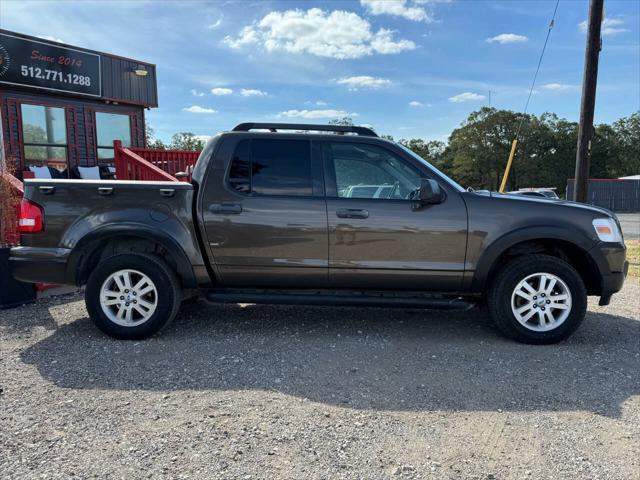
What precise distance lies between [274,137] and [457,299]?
2.23 m

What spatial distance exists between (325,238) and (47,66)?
9599mm

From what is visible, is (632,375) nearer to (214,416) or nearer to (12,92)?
(214,416)

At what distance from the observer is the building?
10.3 meters

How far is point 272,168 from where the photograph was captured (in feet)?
14.6

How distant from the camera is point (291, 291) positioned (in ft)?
14.8

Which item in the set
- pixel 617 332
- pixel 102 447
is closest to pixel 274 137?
pixel 102 447

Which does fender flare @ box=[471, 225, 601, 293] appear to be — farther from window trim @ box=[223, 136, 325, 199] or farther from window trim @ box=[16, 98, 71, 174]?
window trim @ box=[16, 98, 71, 174]

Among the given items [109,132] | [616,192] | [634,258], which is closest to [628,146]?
[616,192]

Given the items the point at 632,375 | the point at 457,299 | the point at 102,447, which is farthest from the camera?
the point at 457,299

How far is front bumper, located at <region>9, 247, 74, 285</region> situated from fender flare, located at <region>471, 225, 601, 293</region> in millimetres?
3652

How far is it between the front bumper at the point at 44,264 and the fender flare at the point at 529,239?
3.65 meters

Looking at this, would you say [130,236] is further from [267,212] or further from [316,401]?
[316,401]

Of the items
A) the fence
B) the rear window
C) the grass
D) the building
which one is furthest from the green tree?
the rear window

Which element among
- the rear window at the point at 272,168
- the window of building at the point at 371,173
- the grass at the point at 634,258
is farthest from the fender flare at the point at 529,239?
the grass at the point at 634,258
